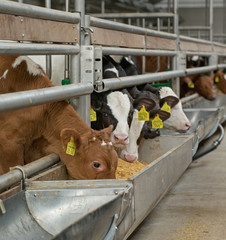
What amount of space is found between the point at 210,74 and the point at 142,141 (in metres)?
5.78

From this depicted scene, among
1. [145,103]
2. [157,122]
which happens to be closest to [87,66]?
[145,103]

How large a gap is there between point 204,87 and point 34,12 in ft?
21.8

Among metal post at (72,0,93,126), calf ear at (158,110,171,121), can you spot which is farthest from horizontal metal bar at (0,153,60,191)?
calf ear at (158,110,171,121)

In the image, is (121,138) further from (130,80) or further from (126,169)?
(130,80)

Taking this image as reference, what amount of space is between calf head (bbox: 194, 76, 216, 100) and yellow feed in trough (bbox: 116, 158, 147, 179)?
5091 mm

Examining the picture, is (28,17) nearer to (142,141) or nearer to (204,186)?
(142,141)

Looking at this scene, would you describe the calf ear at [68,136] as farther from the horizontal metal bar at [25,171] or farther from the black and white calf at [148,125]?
the black and white calf at [148,125]

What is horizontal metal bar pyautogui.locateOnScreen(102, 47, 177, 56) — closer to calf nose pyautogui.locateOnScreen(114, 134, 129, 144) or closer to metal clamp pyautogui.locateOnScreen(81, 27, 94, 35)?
metal clamp pyautogui.locateOnScreen(81, 27, 94, 35)

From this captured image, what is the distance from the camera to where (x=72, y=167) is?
306 centimetres

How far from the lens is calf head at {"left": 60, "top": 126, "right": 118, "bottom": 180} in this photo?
2.97 meters

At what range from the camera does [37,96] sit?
2.35 metres

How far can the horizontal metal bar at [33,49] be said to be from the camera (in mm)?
2318

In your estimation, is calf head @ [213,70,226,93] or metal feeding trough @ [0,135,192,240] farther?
calf head @ [213,70,226,93]

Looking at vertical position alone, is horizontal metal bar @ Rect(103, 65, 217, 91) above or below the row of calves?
above
